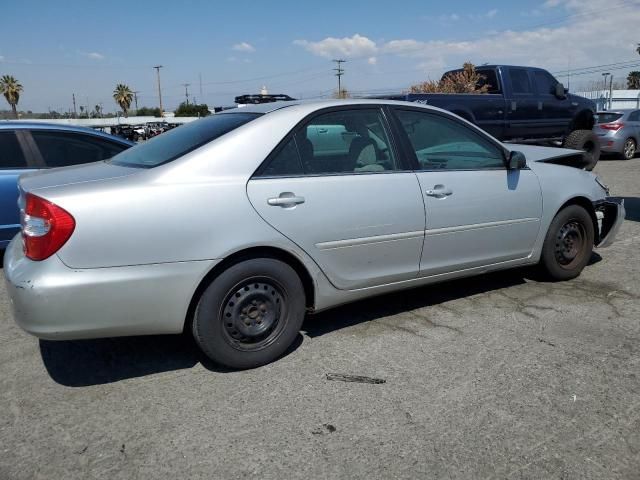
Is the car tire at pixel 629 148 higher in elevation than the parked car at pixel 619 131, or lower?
lower

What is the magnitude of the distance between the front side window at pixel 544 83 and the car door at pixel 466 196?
25.8 feet

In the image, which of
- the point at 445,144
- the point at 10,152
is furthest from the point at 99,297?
the point at 10,152

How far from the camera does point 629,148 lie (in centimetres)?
1505

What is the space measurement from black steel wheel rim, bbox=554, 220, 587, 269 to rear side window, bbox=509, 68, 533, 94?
688 centimetres

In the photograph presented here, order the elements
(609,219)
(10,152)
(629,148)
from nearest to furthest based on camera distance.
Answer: (609,219)
(10,152)
(629,148)

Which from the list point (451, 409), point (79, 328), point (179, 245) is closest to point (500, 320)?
point (451, 409)

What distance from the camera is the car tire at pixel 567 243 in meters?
4.58

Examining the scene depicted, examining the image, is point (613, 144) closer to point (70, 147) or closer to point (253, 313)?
point (70, 147)

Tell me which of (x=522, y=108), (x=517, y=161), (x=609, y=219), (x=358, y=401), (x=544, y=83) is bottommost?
(x=358, y=401)

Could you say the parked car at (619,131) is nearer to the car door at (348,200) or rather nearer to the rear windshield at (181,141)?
the car door at (348,200)

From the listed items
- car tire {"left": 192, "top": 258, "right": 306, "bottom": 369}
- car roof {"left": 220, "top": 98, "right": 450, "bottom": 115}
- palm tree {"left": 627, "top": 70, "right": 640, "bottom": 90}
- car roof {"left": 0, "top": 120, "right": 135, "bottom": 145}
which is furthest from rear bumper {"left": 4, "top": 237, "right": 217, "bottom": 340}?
palm tree {"left": 627, "top": 70, "right": 640, "bottom": 90}

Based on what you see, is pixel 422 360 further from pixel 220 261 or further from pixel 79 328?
pixel 79 328

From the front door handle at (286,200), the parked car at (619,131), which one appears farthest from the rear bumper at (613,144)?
the front door handle at (286,200)

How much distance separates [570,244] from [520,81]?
23.8 feet
